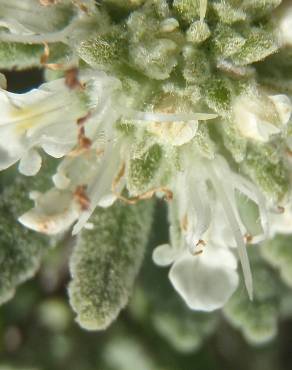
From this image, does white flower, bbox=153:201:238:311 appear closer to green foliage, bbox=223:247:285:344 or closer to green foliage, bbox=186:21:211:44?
green foliage, bbox=223:247:285:344

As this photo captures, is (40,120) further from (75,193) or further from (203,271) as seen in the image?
(203,271)

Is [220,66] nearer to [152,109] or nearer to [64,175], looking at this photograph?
[152,109]

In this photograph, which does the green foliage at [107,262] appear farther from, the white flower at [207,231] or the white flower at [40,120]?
the white flower at [40,120]

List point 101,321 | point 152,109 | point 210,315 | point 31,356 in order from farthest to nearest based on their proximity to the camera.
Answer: point 31,356 → point 210,315 → point 101,321 → point 152,109

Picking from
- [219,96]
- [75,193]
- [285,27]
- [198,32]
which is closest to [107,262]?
[75,193]

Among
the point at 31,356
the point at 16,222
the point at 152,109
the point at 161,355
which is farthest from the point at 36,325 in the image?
the point at 152,109

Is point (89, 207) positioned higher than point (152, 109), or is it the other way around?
point (152, 109)
